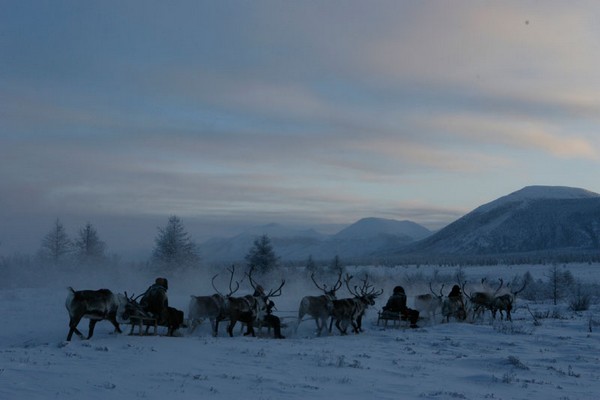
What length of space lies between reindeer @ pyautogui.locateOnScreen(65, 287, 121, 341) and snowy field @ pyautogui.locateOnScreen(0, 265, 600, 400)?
761 millimetres

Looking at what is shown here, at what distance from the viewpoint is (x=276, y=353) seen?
1462 cm

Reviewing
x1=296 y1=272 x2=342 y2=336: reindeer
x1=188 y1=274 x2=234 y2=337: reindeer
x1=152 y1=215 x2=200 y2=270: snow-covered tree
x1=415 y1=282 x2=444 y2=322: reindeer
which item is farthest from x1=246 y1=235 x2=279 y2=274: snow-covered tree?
x1=188 y1=274 x2=234 y2=337: reindeer

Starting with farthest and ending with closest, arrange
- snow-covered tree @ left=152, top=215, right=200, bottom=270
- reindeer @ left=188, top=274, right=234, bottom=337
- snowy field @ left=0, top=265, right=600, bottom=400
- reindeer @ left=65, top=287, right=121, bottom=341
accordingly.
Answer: snow-covered tree @ left=152, top=215, right=200, bottom=270, reindeer @ left=188, top=274, right=234, bottom=337, reindeer @ left=65, top=287, right=121, bottom=341, snowy field @ left=0, top=265, right=600, bottom=400

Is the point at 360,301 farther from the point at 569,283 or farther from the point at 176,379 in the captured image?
the point at 569,283

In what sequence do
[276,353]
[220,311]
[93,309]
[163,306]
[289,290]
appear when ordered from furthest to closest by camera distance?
[289,290]
[220,311]
[163,306]
[93,309]
[276,353]

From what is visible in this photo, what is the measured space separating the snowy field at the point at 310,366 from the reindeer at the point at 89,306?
2.50 ft

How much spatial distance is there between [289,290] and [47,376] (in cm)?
3392

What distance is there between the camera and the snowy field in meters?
10.2

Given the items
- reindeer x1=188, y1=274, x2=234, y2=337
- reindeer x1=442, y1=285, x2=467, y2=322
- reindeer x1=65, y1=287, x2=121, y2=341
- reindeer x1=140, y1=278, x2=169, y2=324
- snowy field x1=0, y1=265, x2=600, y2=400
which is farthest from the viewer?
reindeer x1=442, y1=285, x2=467, y2=322

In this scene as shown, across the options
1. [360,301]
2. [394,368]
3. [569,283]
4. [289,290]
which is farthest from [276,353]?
[569,283]

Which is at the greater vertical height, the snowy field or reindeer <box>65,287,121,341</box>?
reindeer <box>65,287,121,341</box>

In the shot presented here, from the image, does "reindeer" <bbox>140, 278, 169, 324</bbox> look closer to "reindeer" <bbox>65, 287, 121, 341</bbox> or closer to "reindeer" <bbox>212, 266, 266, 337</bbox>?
"reindeer" <bbox>65, 287, 121, 341</bbox>

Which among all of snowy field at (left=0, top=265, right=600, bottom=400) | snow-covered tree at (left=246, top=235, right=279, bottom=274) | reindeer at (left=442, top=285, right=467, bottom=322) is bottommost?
snowy field at (left=0, top=265, right=600, bottom=400)

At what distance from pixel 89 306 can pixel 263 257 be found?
106ft
